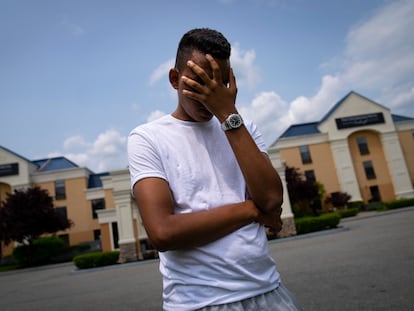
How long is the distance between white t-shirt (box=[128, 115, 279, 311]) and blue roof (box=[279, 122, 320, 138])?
36288 millimetres

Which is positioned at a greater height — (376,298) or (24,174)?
(24,174)

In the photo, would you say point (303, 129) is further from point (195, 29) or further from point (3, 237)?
point (195, 29)

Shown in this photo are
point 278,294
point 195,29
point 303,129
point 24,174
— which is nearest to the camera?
point 278,294

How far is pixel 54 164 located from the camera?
36469mm

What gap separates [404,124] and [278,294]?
40.6 m

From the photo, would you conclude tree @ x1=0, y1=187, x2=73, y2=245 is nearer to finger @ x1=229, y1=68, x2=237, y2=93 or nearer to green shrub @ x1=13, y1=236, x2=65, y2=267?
green shrub @ x1=13, y1=236, x2=65, y2=267

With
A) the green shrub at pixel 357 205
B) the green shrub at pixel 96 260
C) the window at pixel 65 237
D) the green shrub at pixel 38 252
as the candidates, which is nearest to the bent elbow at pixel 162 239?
the green shrub at pixel 96 260

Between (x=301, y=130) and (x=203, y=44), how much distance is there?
37.4 metres

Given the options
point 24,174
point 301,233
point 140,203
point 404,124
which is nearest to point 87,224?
point 24,174

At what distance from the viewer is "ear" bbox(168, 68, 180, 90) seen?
1.41m

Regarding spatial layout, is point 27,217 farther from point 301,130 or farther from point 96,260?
point 301,130

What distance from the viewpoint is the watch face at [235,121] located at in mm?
1231

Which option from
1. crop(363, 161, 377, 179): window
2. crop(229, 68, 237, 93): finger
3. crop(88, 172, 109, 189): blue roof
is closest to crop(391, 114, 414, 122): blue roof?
crop(363, 161, 377, 179): window

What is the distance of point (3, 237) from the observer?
2394 cm
